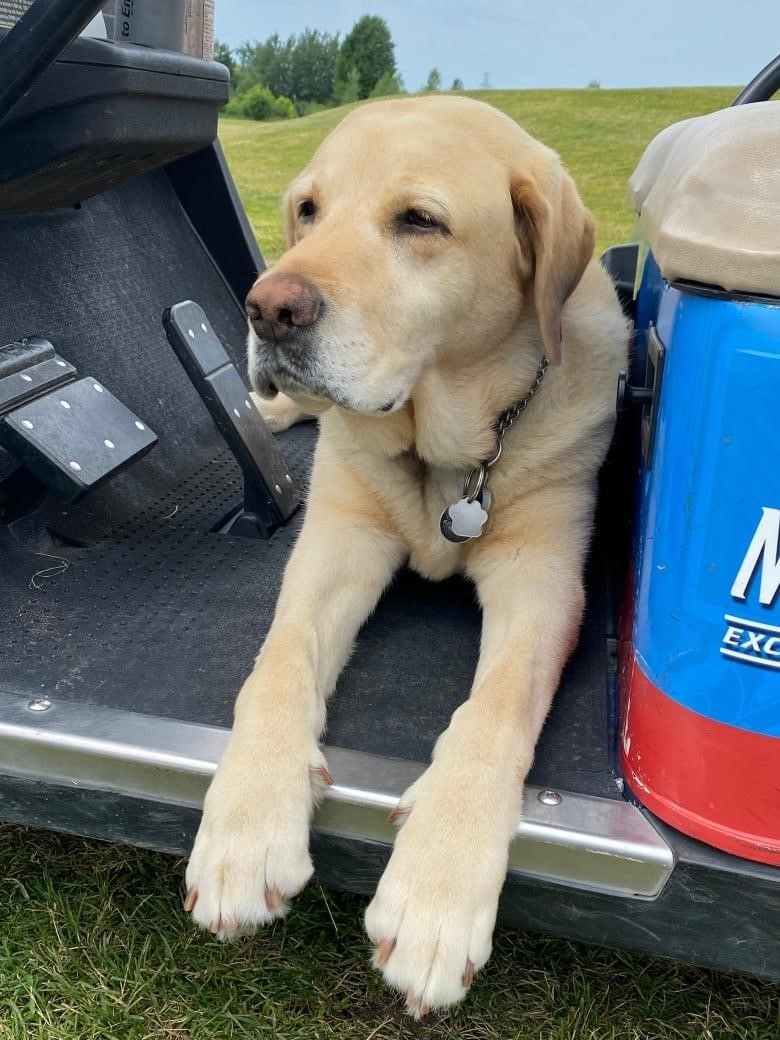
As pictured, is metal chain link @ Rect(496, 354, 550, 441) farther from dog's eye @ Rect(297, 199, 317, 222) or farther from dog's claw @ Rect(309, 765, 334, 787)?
dog's claw @ Rect(309, 765, 334, 787)

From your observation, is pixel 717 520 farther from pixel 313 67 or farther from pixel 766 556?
pixel 313 67

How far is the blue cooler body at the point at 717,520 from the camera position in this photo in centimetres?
115

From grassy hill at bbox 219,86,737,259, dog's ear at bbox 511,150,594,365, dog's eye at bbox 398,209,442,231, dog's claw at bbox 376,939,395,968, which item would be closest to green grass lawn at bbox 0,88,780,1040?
dog's claw at bbox 376,939,395,968

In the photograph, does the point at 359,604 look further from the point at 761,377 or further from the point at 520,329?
the point at 761,377

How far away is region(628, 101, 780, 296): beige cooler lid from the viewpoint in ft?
3.69

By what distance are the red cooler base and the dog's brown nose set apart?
815 mm

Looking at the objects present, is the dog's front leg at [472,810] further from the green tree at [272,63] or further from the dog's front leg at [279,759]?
the green tree at [272,63]

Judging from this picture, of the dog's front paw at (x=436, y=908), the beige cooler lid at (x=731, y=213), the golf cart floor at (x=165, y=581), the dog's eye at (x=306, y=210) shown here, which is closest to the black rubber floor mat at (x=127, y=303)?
the golf cart floor at (x=165, y=581)

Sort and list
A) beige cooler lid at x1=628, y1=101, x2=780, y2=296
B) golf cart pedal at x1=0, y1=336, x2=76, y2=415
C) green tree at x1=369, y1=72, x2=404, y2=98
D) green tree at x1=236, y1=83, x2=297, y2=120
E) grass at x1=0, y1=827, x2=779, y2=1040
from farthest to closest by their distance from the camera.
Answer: green tree at x1=369, y1=72, x2=404, y2=98
green tree at x1=236, y1=83, x2=297, y2=120
golf cart pedal at x1=0, y1=336, x2=76, y2=415
grass at x1=0, y1=827, x2=779, y2=1040
beige cooler lid at x1=628, y1=101, x2=780, y2=296

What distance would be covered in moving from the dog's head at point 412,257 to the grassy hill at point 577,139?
647 centimetres

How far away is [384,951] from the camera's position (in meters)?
1.25

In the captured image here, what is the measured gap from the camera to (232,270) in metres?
3.37

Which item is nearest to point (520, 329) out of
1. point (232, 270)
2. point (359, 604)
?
point (359, 604)

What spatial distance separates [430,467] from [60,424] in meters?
0.84
